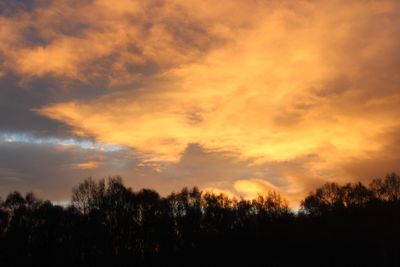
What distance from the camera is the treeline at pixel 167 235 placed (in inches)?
4205

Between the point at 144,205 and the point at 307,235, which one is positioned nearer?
the point at 307,235

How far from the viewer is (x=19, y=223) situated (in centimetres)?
10969

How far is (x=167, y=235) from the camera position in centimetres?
11906

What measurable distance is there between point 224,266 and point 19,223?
48.6 m

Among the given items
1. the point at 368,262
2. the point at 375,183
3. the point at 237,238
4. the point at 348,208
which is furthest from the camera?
the point at 375,183

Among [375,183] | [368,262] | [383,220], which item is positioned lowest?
[368,262]

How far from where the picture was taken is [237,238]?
383ft

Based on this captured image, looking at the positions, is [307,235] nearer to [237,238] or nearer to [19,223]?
[237,238]

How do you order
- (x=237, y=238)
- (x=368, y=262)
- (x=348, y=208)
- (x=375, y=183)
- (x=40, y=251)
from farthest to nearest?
(x=375, y=183)
(x=348, y=208)
(x=237, y=238)
(x=40, y=251)
(x=368, y=262)

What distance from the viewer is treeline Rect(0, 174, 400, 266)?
10681 centimetres

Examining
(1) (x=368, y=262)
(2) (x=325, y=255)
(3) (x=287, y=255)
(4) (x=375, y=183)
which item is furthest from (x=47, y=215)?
(4) (x=375, y=183)

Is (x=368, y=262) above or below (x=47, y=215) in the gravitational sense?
below

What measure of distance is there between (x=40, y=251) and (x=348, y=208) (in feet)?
257

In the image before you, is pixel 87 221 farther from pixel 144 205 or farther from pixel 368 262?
pixel 368 262
